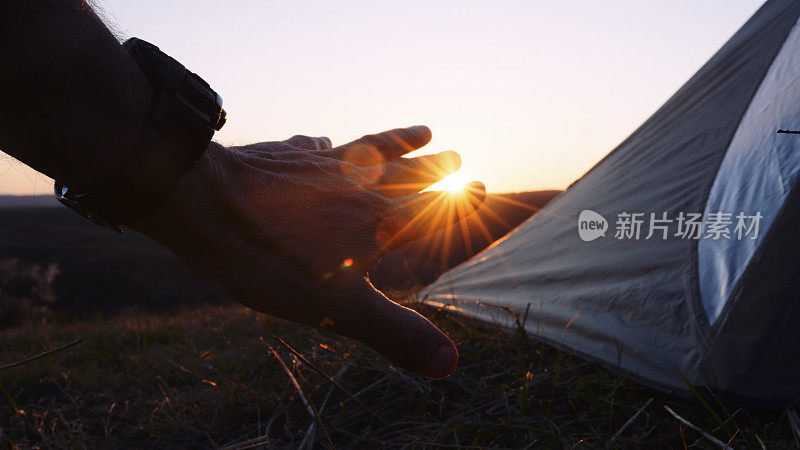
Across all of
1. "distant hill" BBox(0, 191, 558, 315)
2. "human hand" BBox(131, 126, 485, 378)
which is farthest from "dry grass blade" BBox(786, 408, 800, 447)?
"distant hill" BBox(0, 191, 558, 315)

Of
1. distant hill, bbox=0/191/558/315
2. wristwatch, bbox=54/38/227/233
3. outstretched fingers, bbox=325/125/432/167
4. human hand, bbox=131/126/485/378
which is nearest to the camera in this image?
wristwatch, bbox=54/38/227/233

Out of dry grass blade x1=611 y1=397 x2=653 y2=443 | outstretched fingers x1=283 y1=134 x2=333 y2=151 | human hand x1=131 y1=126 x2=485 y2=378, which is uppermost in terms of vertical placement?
outstretched fingers x1=283 y1=134 x2=333 y2=151

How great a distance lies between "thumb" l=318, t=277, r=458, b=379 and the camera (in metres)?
0.94

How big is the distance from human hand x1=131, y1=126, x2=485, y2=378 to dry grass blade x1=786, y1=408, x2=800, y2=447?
1.02 m

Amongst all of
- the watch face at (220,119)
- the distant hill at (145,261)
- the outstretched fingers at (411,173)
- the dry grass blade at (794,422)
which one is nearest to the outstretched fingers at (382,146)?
the outstretched fingers at (411,173)

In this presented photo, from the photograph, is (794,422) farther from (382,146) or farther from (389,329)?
(382,146)

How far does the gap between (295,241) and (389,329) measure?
271 millimetres

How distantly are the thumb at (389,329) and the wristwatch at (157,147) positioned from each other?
402 millimetres

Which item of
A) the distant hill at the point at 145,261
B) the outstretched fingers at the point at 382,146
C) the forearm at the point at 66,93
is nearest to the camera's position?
the forearm at the point at 66,93

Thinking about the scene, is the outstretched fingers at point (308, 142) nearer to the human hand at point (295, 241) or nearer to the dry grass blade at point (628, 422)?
the human hand at point (295, 241)

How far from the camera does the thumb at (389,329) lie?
0.94 m

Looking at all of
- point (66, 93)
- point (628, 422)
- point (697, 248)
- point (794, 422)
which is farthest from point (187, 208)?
point (697, 248)

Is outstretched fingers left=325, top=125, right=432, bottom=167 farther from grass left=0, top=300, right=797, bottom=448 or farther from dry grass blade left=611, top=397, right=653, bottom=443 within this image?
dry grass blade left=611, top=397, right=653, bottom=443

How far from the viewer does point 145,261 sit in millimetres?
13906
